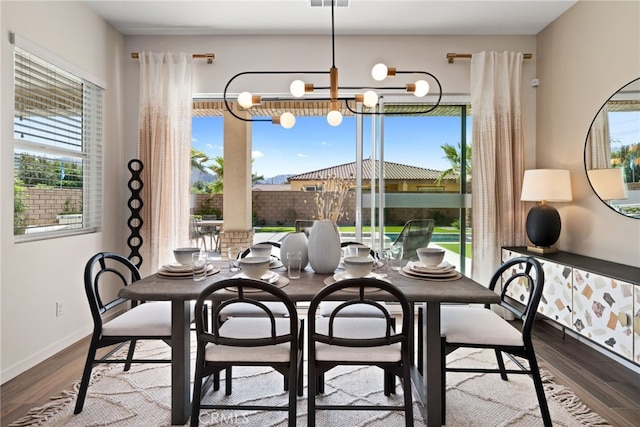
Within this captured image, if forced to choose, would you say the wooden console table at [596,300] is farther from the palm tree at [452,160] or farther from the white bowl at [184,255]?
the white bowl at [184,255]

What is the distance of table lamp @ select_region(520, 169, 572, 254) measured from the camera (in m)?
3.05

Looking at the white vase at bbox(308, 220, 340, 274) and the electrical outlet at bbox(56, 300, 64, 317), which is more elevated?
the white vase at bbox(308, 220, 340, 274)

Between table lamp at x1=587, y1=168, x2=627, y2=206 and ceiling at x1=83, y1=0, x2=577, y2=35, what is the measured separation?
4.85 ft

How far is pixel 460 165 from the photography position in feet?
12.4

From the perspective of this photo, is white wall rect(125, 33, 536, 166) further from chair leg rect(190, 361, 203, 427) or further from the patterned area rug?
chair leg rect(190, 361, 203, 427)

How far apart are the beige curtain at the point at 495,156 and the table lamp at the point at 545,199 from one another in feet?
1.02

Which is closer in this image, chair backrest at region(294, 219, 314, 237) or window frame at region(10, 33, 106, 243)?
window frame at region(10, 33, 106, 243)

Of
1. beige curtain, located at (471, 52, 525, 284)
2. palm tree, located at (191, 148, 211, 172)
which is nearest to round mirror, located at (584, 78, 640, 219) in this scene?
beige curtain, located at (471, 52, 525, 284)

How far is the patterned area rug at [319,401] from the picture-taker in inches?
75.0

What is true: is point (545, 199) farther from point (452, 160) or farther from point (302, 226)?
point (302, 226)

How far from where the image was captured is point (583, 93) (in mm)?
3020

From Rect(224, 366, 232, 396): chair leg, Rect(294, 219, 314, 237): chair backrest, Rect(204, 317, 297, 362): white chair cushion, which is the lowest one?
Rect(224, 366, 232, 396): chair leg

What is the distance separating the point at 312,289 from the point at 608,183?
2386mm

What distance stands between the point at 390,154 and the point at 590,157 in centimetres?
164
